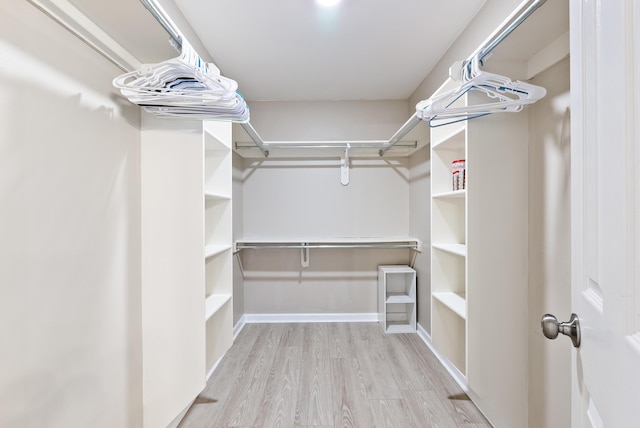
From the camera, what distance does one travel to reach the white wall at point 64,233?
2.81ft

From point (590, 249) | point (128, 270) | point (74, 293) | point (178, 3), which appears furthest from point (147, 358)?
point (178, 3)

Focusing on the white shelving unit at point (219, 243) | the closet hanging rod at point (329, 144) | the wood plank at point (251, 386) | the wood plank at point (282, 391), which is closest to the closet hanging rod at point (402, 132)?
the closet hanging rod at point (329, 144)

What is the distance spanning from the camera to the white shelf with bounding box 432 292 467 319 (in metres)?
1.71

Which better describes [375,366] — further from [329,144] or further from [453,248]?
[329,144]

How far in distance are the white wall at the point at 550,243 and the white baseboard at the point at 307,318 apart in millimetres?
1780

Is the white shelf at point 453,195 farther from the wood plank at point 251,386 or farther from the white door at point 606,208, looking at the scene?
the wood plank at point 251,386

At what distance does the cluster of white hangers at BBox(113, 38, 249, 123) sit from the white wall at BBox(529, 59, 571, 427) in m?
1.40

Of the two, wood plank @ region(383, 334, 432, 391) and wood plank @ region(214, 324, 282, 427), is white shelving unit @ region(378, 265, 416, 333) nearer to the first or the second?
wood plank @ region(383, 334, 432, 391)

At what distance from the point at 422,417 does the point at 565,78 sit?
71.6 inches

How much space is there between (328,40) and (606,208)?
202 cm

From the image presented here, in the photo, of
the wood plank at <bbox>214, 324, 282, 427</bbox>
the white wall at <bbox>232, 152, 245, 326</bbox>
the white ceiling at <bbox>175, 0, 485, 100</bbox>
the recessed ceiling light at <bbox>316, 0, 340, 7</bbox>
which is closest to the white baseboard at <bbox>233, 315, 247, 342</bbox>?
the white wall at <bbox>232, 152, 245, 326</bbox>

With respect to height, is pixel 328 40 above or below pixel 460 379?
above

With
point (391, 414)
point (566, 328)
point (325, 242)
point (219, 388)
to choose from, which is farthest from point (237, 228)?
point (566, 328)

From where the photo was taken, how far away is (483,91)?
54.5 inches
